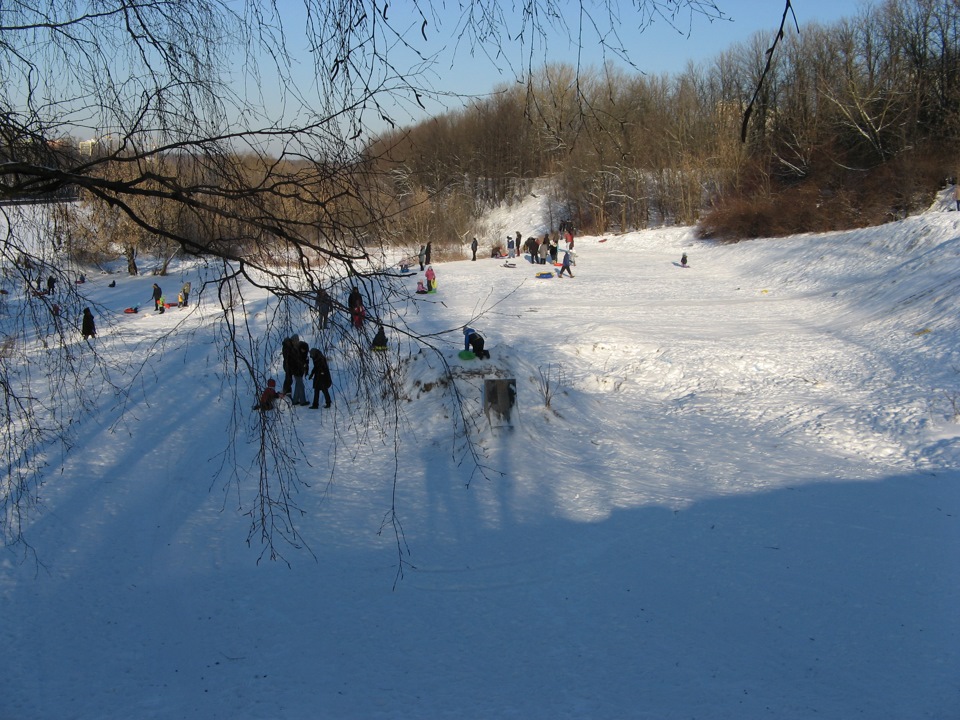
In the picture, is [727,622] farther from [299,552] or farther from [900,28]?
[900,28]

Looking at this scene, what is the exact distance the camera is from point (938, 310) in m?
16.0

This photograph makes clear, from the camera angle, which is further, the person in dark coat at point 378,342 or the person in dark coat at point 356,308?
the person in dark coat at point 378,342

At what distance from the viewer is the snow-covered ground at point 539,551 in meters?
5.85

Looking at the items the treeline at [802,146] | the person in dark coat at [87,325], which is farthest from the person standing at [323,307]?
the treeline at [802,146]

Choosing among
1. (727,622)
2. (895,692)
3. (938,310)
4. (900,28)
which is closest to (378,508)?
(727,622)

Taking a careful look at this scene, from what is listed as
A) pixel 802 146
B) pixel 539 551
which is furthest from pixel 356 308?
pixel 802 146

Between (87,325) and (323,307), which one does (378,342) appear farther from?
(87,325)

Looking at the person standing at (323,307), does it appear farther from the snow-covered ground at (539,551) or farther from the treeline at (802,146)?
the treeline at (802,146)

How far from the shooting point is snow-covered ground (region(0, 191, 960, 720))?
5.85 m

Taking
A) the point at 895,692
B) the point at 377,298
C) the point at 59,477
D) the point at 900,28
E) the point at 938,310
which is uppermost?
the point at 900,28

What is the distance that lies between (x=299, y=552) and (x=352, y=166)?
6.42 meters

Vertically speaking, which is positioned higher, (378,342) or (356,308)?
(356,308)

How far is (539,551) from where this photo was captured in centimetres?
829

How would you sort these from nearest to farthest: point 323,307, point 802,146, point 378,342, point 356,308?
1. point 323,307
2. point 356,308
3. point 378,342
4. point 802,146
